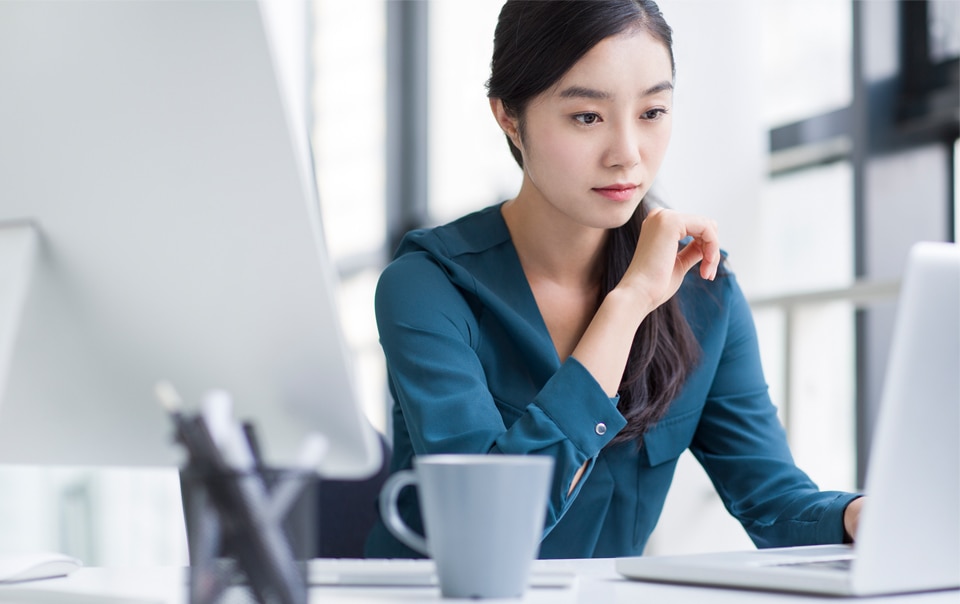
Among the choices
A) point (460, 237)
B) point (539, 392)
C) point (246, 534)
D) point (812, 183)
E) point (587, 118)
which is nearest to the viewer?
point (246, 534)

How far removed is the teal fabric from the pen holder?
524 mm

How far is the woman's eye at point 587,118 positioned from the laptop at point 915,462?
0.59 meters

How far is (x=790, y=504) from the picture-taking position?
114 centimetres

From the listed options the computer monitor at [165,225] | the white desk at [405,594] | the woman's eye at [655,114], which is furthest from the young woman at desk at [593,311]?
the computer monitor at [165,225]

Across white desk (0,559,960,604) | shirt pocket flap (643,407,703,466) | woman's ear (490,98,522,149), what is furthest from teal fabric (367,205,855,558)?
white desk (0,559,960,604)

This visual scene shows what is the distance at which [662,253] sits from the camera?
111 cm

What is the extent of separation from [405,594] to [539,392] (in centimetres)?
44

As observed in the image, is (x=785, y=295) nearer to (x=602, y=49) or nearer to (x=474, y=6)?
(x=602, y=49)

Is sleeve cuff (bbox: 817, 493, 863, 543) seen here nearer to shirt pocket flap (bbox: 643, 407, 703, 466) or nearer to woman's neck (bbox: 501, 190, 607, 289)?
shirt pocket flap (bbox: 643, 407, 703, 466)

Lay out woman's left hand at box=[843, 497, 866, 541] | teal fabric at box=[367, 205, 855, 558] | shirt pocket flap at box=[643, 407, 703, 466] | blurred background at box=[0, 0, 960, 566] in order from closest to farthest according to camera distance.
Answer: woman's left hand at box=[843, 497, 866, 541]
teal fabric at box=[367, 205, 855, 558]
shirt pocket flap at box=[643, 407, 703, 466]
blurred background at box=[0, 0, 960, 566]

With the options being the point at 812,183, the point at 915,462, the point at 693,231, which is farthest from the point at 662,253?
the point at 812,183

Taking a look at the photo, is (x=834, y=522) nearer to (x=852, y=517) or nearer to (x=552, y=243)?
(x=852, y=517)

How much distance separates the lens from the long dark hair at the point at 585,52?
3.88 feet

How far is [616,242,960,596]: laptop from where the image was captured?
0.64 m
